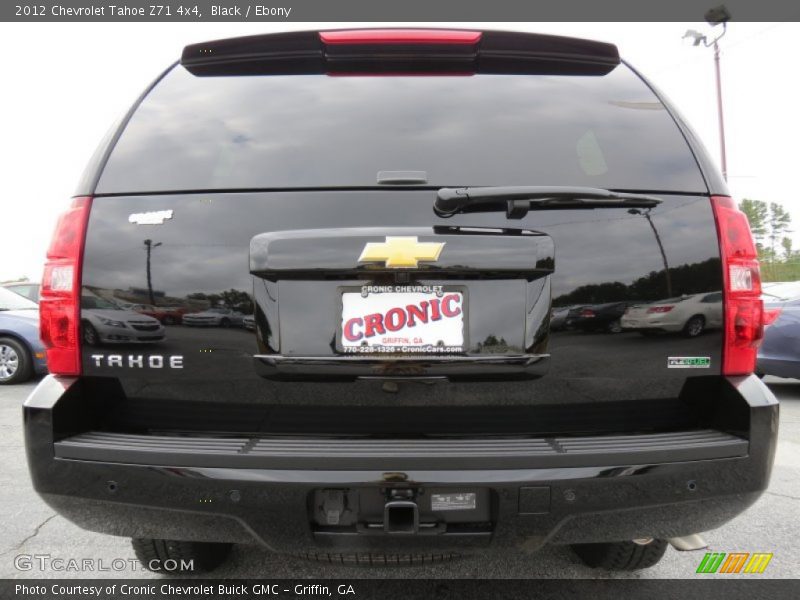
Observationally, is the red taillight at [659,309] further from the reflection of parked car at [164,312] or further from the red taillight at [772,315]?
the red taillight at [772,315]

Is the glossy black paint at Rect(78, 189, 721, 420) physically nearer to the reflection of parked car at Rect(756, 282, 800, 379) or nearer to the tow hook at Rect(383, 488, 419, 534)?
the tow hook at Rect(383, 488, 419, 534)

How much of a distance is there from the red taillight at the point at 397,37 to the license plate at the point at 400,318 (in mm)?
867

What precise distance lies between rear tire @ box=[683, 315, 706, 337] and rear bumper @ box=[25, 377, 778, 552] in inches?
8.0

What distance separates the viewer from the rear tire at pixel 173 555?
2285mm

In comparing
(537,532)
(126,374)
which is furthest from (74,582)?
(537,532)

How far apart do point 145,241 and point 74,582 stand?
1.66m

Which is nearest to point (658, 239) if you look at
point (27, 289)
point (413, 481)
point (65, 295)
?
point (413, 481)

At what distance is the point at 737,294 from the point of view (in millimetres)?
1709

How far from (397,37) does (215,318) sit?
3.57 feet

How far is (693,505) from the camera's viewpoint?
5.33ft

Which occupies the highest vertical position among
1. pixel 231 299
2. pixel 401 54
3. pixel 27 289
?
pixel 401 54
